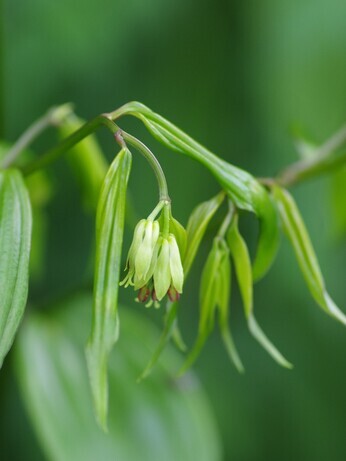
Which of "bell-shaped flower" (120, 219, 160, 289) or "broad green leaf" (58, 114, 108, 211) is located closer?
"bell-shaped flower" (120, 219, 160, 289)

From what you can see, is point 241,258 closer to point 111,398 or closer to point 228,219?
point 228,219

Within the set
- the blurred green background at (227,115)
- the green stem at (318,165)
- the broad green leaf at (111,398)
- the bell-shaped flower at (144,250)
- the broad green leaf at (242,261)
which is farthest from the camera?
the blurred green background at (227,115)

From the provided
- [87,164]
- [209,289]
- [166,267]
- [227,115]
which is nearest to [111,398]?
[87,164]

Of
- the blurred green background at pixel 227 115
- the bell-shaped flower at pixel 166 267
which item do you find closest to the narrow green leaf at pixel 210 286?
the bell-shaped flower at pixel 166 267

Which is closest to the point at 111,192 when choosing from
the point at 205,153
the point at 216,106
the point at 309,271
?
the point at 205,153

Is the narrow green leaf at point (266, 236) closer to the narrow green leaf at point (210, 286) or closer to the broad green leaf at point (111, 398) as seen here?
the narrow green leaf at point (210, 286)

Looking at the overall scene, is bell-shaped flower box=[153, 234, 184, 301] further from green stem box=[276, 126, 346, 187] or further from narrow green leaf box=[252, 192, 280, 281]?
green stem box=[276, 126, 346, 187]

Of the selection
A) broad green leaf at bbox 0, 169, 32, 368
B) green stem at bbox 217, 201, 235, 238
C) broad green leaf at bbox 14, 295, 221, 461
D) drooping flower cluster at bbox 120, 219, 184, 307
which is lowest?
broad green leaf at bbox 14, 295, 221, 461

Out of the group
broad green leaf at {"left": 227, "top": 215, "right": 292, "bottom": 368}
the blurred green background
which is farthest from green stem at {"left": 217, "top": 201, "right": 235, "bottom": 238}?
the blurred green background
